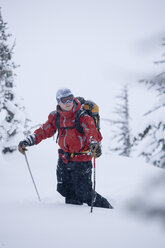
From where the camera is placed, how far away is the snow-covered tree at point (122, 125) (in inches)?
847

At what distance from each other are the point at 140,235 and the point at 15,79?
14.0m

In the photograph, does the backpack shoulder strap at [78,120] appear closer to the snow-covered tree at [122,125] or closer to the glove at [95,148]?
the glove at [95,148]

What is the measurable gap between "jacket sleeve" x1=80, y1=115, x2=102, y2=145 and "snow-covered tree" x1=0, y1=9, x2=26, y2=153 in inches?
389

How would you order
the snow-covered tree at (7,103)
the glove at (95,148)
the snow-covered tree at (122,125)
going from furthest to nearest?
the snow-covered tree at (122,125), the snow-covered tree at (7,103), the glove at (95,148)

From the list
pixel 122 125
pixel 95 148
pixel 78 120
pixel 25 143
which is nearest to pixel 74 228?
pixel 95 148

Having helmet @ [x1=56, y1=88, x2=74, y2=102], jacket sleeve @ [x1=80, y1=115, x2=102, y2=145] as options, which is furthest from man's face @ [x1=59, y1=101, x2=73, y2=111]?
jacket sleeve @ [x1=80, y1=115, x2=102, y2=145]

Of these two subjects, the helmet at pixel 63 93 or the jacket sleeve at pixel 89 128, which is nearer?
the jacket sleeve at pixel 89 128

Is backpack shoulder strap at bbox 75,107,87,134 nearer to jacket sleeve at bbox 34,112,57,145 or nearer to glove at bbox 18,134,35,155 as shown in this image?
jacket sleeve at bbox 34,112,57,145

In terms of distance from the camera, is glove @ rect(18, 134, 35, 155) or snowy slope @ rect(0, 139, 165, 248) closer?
snowy slope @ rect(0, 139, 165, 248)

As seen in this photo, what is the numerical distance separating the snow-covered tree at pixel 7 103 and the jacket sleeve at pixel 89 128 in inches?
389

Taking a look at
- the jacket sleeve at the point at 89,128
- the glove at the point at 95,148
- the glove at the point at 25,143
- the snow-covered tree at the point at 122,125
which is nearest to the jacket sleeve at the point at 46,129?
the glove at the point at 25,143

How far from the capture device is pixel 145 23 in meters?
1.46

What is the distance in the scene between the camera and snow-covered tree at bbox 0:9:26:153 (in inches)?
529

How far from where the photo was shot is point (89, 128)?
14.5 ft
